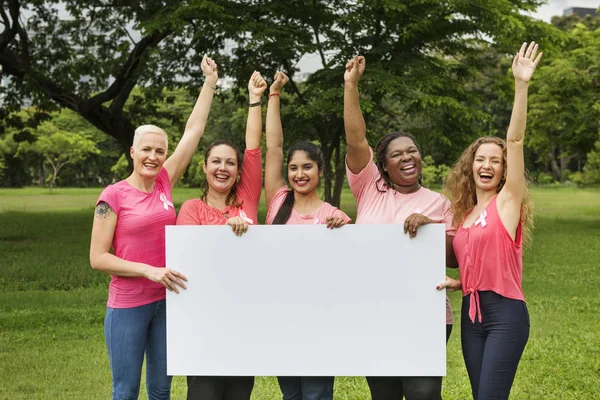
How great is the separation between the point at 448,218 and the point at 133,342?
1.59m

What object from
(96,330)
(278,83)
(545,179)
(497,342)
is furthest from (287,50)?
(545,179)

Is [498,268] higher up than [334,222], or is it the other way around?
[334,222]

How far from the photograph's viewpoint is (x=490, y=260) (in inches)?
122

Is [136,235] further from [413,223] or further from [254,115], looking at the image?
[413,223]

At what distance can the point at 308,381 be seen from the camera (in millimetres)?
3344

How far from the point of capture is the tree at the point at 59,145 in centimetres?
4616

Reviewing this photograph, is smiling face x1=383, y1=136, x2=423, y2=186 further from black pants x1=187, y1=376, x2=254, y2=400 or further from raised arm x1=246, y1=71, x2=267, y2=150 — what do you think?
black pants x1=187, y1=376, x2=254, y2=400

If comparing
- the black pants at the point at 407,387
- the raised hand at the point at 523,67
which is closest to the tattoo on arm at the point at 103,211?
the black pants at the point at 407,387

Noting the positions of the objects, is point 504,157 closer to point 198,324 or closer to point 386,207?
point 386,207

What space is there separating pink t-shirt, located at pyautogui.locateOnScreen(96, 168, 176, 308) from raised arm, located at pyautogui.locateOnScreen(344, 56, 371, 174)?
0.93 m

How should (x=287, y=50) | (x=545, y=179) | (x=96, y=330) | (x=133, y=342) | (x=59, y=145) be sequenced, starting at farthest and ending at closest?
(x=545, y=179), (x=59, y=145), (x=287, y=50), (x=96, y=330), (x=133, y=342)

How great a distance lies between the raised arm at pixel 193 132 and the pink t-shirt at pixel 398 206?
0.94m

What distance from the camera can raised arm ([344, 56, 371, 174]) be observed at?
3406 millimetres

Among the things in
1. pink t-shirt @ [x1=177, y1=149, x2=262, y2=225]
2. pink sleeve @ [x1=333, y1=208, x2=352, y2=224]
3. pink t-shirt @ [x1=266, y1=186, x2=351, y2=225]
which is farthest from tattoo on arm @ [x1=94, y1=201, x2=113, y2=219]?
pink sleeve @ [x1=333, y1=208, x2=352, y2=224]
